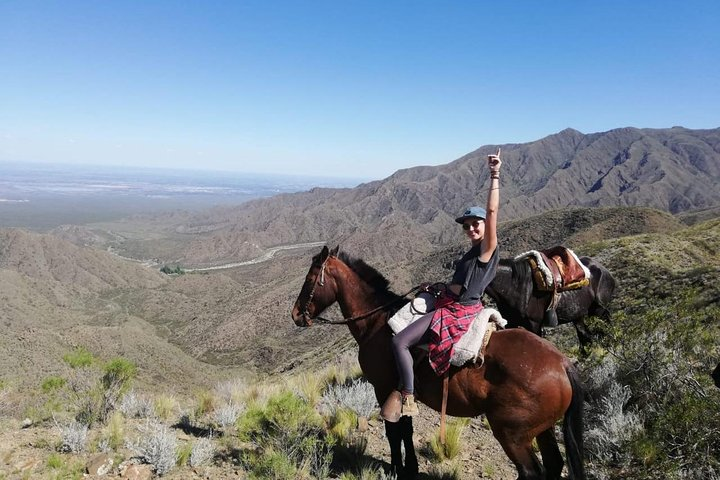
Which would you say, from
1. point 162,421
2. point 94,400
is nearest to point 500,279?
point 162,421

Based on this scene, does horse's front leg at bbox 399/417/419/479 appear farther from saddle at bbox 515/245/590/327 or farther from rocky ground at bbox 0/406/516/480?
saddle at bbox 515/245/590/327

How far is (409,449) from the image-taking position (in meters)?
4.62

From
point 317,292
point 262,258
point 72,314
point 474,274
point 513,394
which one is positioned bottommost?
point 262,258

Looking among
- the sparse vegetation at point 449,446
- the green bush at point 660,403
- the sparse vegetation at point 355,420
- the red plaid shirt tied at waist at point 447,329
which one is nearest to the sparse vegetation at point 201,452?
the sparse vegetation at point 355,420

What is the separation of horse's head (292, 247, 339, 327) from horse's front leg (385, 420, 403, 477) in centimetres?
164

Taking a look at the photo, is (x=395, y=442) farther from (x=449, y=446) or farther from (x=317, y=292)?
(x=317, y=292)

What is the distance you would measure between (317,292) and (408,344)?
161 cm

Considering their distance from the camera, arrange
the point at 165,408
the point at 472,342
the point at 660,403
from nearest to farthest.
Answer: the point at 472,342 < the point at 660,403 < the point at 165,408

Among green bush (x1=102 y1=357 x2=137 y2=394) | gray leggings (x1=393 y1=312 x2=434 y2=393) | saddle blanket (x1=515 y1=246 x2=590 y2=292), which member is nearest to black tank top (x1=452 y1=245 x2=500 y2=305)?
gray leggings (x1=393 y1=312 x2=434 y2=393)

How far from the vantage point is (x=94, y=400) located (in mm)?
6207

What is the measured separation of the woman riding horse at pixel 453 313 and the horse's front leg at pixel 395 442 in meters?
0.59

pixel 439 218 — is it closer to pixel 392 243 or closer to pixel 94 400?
pixel 392 243

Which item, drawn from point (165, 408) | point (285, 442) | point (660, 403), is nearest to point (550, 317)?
point (660, 403)

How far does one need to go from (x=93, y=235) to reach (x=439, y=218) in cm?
16278
